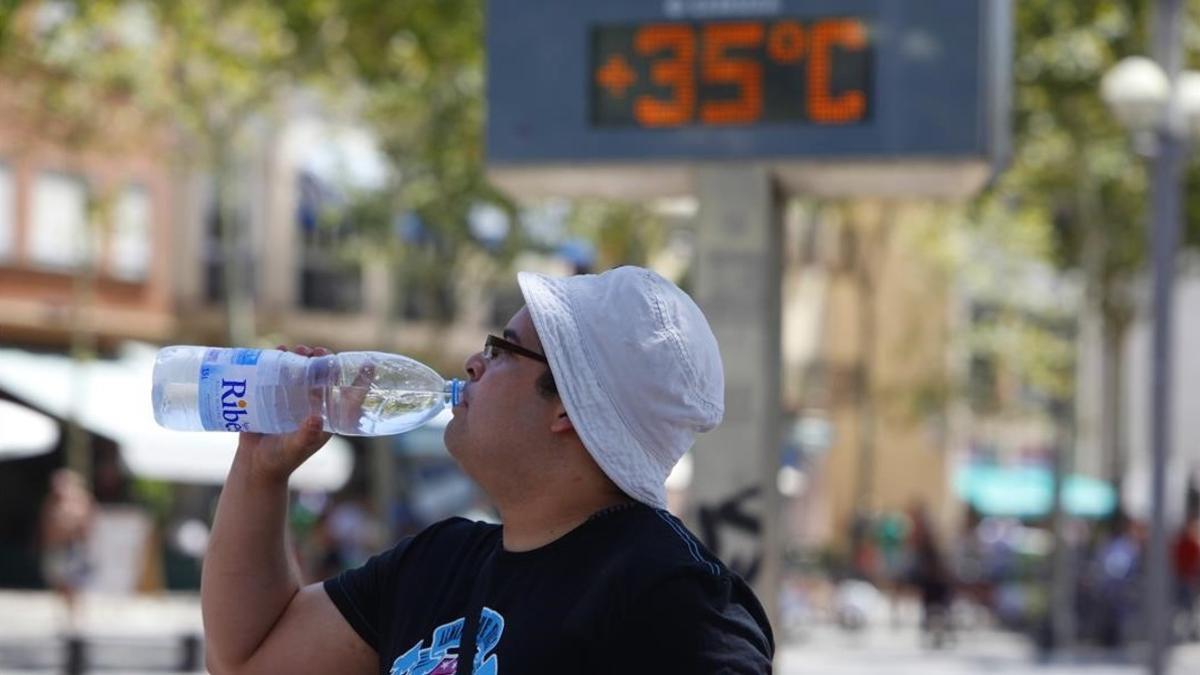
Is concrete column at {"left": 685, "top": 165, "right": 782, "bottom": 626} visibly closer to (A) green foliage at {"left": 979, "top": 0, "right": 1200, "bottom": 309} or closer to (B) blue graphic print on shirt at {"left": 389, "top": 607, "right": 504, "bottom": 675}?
(B) blue graphic print on shirt at {"left": 389, "top": 607, "right": 504, "bottom": 675}

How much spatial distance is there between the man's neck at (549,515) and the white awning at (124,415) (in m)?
29.2

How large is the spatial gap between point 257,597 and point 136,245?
1430 inches

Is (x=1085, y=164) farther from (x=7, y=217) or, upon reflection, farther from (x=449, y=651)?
(x=449, y=651)

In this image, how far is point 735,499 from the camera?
33.7 ft

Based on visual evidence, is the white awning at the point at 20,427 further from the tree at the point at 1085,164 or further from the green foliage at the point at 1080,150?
the green foliage at the point at 1080,150

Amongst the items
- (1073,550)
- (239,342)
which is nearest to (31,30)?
(239,342)

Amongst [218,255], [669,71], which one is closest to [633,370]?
[669,71]

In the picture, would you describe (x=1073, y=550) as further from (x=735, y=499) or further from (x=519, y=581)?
(x=519, y=581)

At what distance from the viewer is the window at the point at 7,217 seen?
35.7m

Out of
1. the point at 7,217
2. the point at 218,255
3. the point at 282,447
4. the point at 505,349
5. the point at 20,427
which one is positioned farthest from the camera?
the point at 218,255

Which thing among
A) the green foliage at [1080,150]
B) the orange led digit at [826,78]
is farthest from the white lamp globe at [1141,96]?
the orange led digit at [826,78]

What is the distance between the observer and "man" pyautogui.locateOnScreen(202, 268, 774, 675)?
2797mm

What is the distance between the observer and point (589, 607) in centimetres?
283

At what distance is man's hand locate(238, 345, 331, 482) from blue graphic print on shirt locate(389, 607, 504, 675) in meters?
0.32
